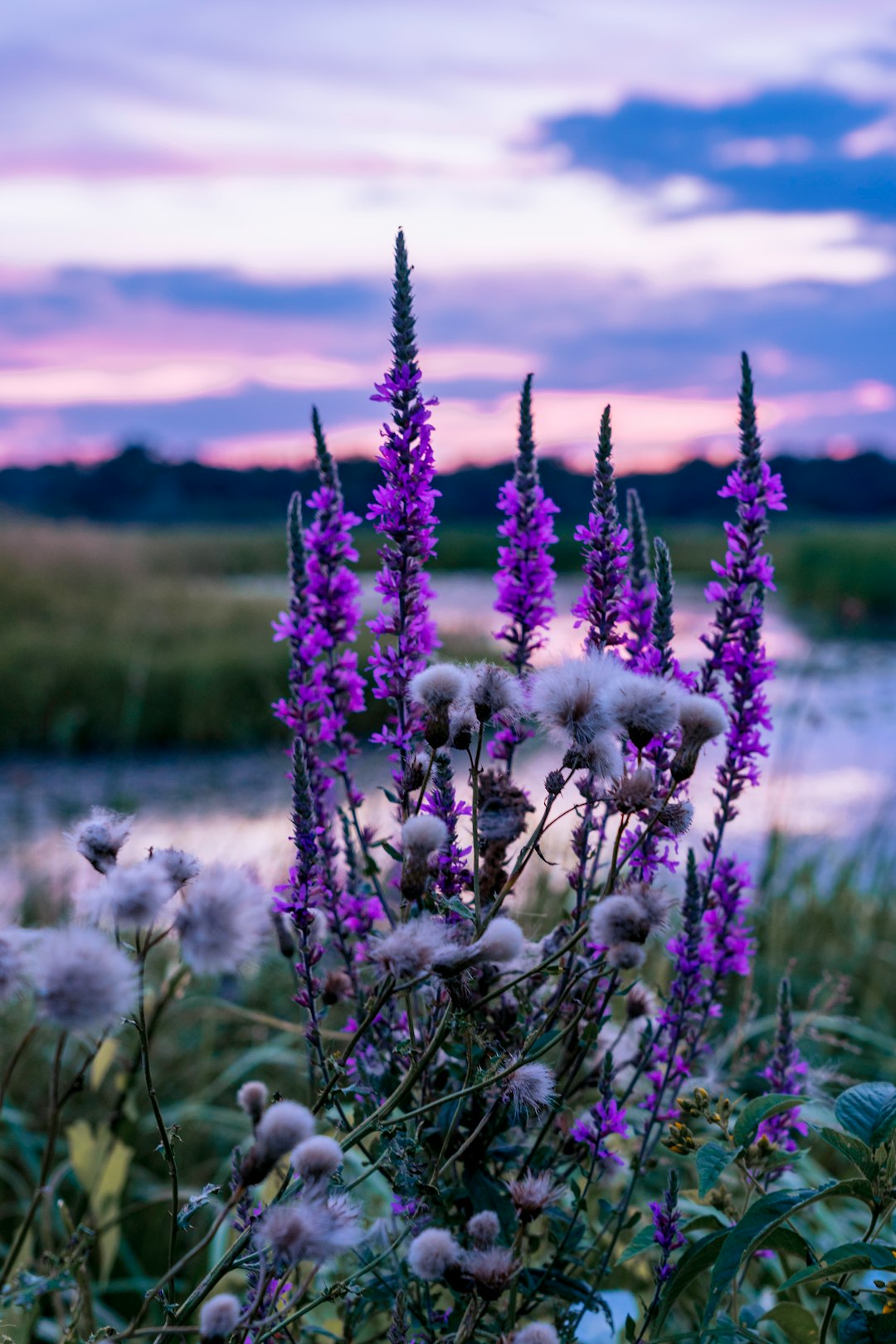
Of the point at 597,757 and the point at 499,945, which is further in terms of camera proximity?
the point at 597,757

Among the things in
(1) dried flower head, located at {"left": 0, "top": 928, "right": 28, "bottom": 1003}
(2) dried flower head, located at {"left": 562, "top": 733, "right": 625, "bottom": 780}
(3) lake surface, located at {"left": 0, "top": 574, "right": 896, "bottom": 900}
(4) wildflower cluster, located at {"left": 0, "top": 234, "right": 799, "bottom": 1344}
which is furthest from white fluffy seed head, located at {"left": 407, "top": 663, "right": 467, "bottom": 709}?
(3) lake surface, located at {"left": 0, "top": 574, "right": 896, "bottom": 900}

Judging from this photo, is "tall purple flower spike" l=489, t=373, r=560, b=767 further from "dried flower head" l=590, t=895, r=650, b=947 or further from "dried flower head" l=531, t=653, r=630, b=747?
"dried flower head" l=590, t=895, r=650, b=947

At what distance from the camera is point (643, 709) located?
1264 millimetres

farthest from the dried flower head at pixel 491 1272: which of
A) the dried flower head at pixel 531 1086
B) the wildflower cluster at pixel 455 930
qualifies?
the dried flower head at pixel 531 1086

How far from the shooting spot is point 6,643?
15.2 meters

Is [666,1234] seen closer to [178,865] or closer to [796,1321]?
[796,1321]

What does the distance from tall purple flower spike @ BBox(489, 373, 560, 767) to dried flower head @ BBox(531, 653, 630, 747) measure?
0.30 meters

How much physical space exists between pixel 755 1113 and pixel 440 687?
68cm

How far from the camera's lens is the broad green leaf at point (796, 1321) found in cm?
151

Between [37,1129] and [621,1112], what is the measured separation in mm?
2965

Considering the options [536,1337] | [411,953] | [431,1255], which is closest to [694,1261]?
[536,1337]

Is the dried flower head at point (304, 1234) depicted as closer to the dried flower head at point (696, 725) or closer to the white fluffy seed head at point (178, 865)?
the white fluffy seed head at point (178, 865)

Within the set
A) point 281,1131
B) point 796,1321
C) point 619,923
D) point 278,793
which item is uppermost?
point 619,923

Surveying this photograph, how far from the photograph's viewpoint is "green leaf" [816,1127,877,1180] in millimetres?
1367
